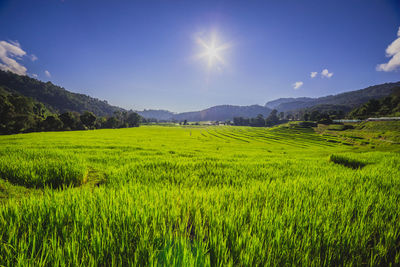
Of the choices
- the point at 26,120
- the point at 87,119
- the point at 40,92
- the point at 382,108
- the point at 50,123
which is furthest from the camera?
the point at 40,92

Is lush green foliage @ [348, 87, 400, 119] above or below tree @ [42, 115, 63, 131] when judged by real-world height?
above

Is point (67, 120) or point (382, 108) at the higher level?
point (382, 108)

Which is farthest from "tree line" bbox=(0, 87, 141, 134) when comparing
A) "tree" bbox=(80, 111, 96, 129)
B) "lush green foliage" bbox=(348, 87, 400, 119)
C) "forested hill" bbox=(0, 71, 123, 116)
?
"lush green foliage" bbox=(348, 87, 400, 119)

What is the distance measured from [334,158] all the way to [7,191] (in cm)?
1375

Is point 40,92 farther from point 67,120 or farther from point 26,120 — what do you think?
point 26,120

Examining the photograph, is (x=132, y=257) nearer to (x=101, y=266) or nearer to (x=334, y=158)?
(x=101, y=266)

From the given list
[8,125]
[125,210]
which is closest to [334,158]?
[125,210]

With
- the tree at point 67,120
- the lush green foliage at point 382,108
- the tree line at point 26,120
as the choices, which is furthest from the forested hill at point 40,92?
the lush green foliage at point 382,108

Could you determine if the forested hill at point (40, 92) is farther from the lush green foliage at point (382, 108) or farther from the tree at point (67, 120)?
the lush green foliage at point (382, 108)

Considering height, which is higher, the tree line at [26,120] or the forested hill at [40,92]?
the forested hill at [40,92]

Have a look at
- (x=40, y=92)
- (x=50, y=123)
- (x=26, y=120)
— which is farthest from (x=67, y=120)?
(x=40, y=92)

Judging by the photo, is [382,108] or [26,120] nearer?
[26,120]

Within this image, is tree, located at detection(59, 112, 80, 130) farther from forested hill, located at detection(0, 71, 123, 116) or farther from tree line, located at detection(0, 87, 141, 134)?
forested hill, located at detection(0, 71, 123, 116)

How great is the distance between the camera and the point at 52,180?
3971 mm
